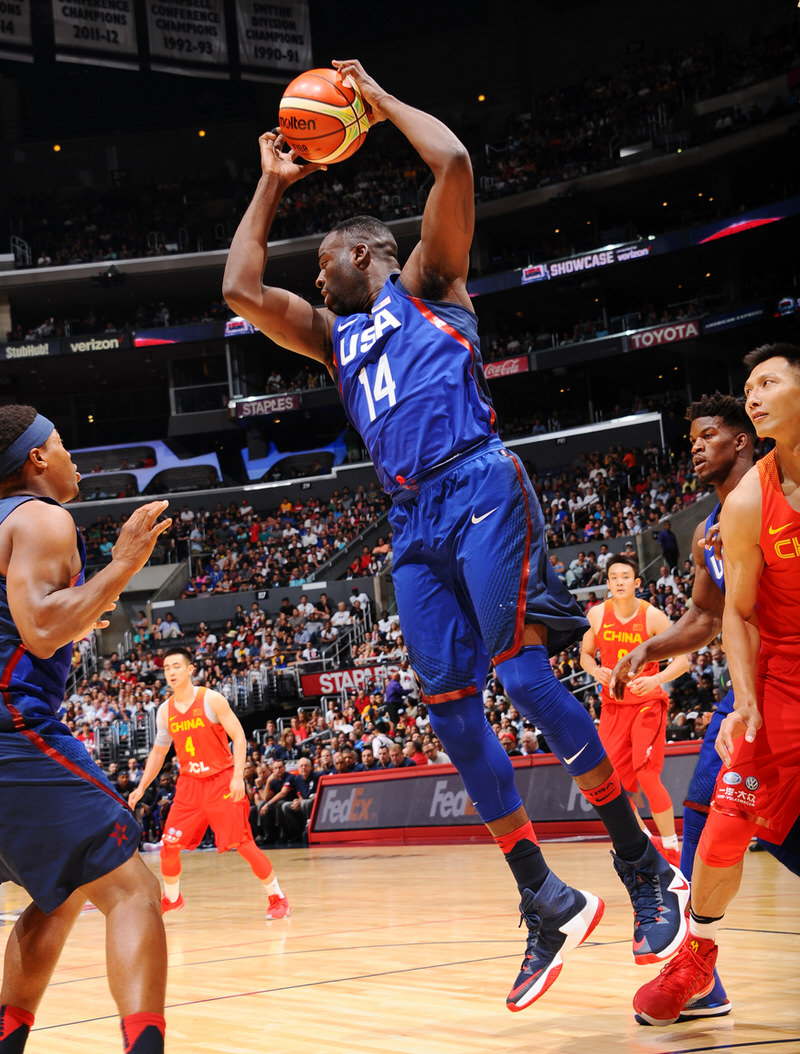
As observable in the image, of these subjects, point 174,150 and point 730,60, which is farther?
point 174,150

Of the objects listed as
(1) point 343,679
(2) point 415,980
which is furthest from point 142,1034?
(1) point 343,679

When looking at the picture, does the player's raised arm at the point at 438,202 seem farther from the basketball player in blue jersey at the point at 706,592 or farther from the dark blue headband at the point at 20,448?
the dark blue headband at the point at 20,448

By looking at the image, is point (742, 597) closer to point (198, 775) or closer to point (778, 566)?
point (778, 566)

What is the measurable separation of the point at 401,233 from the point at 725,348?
34.9ft

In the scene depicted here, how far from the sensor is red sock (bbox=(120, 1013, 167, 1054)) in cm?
284

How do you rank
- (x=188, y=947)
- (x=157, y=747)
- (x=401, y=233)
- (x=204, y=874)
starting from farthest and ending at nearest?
(x=401, y=233) < (x=204, y=874) < (x=157, y=747) < (x=188, y=947)

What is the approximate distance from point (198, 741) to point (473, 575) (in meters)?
6.45

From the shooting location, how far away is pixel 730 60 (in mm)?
32000

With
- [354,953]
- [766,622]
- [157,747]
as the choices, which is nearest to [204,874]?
[157,747]

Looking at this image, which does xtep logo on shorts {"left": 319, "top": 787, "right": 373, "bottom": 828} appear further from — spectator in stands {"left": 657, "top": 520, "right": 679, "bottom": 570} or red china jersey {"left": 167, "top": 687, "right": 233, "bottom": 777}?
spectator in stands {"left": 657, "top": 520, "right": 679, "bottom": 570}

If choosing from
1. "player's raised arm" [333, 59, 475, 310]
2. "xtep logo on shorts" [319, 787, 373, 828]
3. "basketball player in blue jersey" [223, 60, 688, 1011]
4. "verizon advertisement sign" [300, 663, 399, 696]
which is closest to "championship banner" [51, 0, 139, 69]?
"verizon advertisement sign" [300, 663, 399, 696]

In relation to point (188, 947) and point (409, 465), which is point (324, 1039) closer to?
point (409, 465)

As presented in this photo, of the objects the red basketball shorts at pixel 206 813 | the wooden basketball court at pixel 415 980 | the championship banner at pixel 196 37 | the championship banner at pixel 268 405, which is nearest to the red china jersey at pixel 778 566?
the wooden basketball court at pixel 415 980

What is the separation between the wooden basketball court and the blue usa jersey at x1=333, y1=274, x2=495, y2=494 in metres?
2.10
